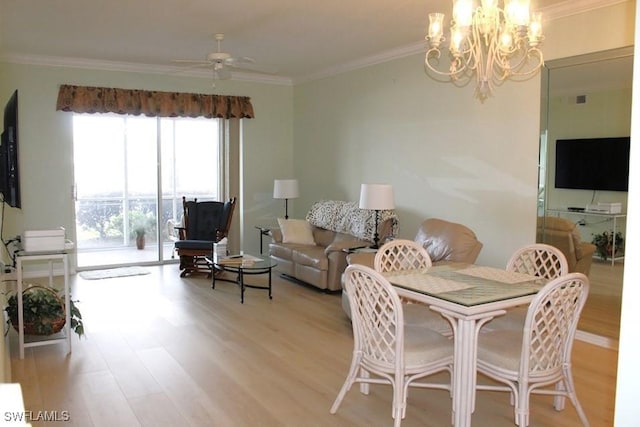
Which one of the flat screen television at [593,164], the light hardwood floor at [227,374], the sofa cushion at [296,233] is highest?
the flat screen television at [593,164]

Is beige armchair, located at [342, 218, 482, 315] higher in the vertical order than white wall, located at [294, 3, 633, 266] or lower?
lower

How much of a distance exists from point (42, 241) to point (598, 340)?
4239 millimetres

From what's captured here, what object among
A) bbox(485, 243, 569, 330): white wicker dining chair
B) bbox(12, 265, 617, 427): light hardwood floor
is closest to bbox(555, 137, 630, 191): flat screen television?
bbox(485, 243, 569, 330): white wicker dining chair

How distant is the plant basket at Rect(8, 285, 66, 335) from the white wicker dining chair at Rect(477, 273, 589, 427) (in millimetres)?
3045

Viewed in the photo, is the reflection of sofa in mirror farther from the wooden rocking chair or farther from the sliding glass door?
the sliding glass door

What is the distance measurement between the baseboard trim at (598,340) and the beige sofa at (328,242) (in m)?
2.22

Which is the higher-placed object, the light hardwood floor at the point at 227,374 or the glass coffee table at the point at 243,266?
the glass coffee table at the point at 243,266

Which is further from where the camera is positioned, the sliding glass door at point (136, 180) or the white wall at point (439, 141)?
the sliding glass door at point (136, 180)

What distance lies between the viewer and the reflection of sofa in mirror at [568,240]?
4.30 metres

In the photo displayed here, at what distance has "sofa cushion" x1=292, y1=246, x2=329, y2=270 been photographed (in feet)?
19.6

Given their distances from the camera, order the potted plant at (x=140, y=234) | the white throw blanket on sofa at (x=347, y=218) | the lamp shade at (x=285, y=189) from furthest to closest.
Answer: the potted plant at (x=140, y=234) → the lamp shade at (x=285, y=189) → the white throw blanket on sofa at (x=347, y=218)

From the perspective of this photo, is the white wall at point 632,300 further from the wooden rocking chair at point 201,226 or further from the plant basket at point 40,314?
the wooden rocking chair at point 201,226

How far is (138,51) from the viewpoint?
6.37m

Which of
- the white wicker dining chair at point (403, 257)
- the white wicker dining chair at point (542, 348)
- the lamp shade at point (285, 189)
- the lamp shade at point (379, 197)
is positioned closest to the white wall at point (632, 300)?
the white wicker dining chair at point (542, 348)
